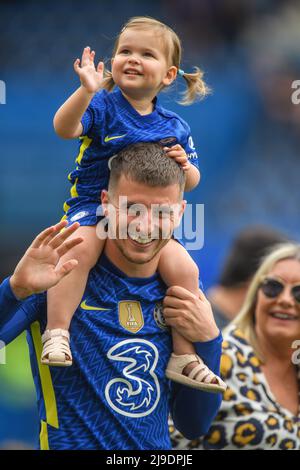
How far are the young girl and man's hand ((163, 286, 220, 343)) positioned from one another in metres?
0.04

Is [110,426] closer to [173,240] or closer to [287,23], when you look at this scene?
[173,240]

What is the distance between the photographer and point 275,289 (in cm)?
434

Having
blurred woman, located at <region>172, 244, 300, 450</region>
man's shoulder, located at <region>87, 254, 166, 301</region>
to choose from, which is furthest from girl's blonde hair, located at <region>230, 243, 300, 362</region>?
man's shoulder, located at <region>87, 254, 166, 301</region>

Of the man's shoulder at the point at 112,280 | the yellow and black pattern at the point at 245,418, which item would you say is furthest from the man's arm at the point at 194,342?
the yellow and black pattern at the point at 245,418

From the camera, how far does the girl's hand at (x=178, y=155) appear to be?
294cm

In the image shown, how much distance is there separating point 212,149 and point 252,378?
3.45 m

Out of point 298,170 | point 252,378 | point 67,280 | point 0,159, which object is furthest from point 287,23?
point 67,280

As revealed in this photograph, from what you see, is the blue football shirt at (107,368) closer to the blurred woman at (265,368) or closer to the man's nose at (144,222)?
the man's nose at (144,222)

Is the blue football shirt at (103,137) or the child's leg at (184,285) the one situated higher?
the blue football shirt at (103,137)

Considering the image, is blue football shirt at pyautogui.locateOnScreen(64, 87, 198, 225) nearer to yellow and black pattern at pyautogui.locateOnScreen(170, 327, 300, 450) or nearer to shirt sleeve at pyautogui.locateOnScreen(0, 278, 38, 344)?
shirt sleeve at pyautogui.locateOnScreen(0, 278, 38, 344)

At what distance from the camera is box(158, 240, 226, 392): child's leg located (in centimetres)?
292

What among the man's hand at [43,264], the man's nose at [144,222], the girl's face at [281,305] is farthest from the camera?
the girl's face at [281,305]

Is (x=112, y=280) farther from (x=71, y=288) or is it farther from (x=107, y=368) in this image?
(x=107, y=368)

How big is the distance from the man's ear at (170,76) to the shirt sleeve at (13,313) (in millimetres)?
926
